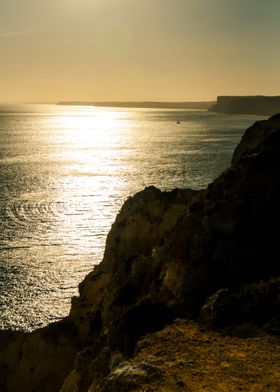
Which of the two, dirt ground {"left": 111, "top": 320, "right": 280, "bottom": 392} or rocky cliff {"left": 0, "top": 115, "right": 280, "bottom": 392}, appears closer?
dirt ground {"left": 111, "top": 320, "right": 280, "bottom": 392}

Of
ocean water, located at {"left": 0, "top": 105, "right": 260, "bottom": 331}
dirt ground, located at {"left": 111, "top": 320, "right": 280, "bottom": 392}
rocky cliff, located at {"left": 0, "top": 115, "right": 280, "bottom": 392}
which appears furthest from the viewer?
ocean water, located at {"left": 0, "top": 105, "right": 260, "bottom": 331}

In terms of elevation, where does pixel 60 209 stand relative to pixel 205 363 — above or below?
below

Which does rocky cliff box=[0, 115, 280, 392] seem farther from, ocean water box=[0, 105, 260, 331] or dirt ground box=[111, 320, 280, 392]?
ocean water box=[0, 105, 260, 331]

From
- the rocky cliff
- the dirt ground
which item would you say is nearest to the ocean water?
the rocky cliff

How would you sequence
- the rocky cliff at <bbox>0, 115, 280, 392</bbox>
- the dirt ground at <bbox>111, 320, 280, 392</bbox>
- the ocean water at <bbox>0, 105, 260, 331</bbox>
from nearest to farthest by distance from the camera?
the dirt ground at <bbox>111, 320, 280, 392</bbox>
the rocky cliff at <bbox>0, 115, 280, 392</bbox>
the ocean water at <bbox>0, 105, 260, 331</bbox>

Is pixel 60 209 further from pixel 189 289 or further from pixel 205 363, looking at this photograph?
pixel 205 363

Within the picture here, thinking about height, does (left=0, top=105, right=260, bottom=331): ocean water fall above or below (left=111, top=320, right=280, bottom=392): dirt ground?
below

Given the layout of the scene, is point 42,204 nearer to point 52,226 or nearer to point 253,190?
point 52,226

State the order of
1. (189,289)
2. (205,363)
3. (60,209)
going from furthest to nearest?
(60,209)
(189,289)
(205,363)

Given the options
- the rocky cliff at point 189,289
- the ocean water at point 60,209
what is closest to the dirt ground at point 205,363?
the rocky cliff at point 189,289

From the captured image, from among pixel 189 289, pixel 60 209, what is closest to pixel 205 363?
pixel 189 289

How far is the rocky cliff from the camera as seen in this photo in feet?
52.5

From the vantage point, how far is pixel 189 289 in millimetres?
18844

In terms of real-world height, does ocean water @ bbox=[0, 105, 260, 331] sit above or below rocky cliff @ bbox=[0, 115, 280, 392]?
below
